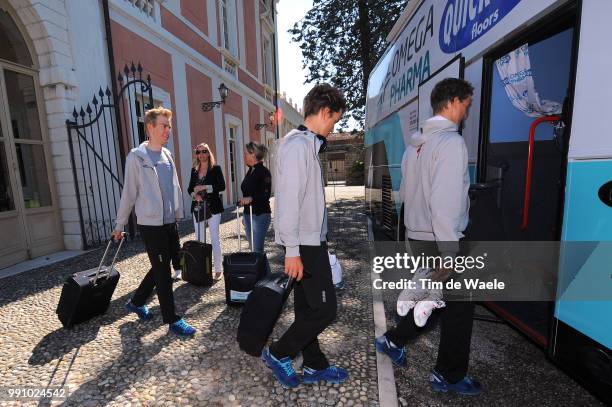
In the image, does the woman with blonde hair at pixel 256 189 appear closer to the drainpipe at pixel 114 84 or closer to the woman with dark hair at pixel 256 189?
the woman with dark hair at pixel 256 189

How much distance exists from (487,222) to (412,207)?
2.96ft

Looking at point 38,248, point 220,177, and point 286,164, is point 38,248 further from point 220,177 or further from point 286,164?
point 286,164

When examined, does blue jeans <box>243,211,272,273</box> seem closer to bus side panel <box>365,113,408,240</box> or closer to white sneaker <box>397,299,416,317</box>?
bus side panel <box>365,113,408,240</box>

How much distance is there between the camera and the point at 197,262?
4.14 meters

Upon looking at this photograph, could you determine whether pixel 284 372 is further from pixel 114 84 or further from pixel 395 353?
pixel 114 84

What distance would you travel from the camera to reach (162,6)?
8695mm

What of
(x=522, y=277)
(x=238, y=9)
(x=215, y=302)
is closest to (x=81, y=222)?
(x=215, y=302)

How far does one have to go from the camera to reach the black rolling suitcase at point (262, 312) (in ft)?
6.84

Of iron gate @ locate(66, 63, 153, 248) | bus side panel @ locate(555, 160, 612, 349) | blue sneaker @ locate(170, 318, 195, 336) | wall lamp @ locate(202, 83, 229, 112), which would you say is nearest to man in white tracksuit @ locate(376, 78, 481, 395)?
bus side panel @ locate(555, 160, 612, 349)

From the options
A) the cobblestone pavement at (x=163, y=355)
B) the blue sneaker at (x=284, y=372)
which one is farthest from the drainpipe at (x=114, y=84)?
the blue sneaker at (x=284, y=372)

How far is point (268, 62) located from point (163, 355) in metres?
19.7

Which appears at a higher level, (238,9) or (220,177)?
(238,9)

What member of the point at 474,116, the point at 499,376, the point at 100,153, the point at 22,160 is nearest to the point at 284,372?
the point at 499,376

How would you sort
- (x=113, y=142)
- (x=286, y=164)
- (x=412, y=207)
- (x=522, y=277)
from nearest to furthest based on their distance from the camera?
(x=286, y=164) < (x=412, y=207) < (x=522, y=277) < (x=113, y=142)
